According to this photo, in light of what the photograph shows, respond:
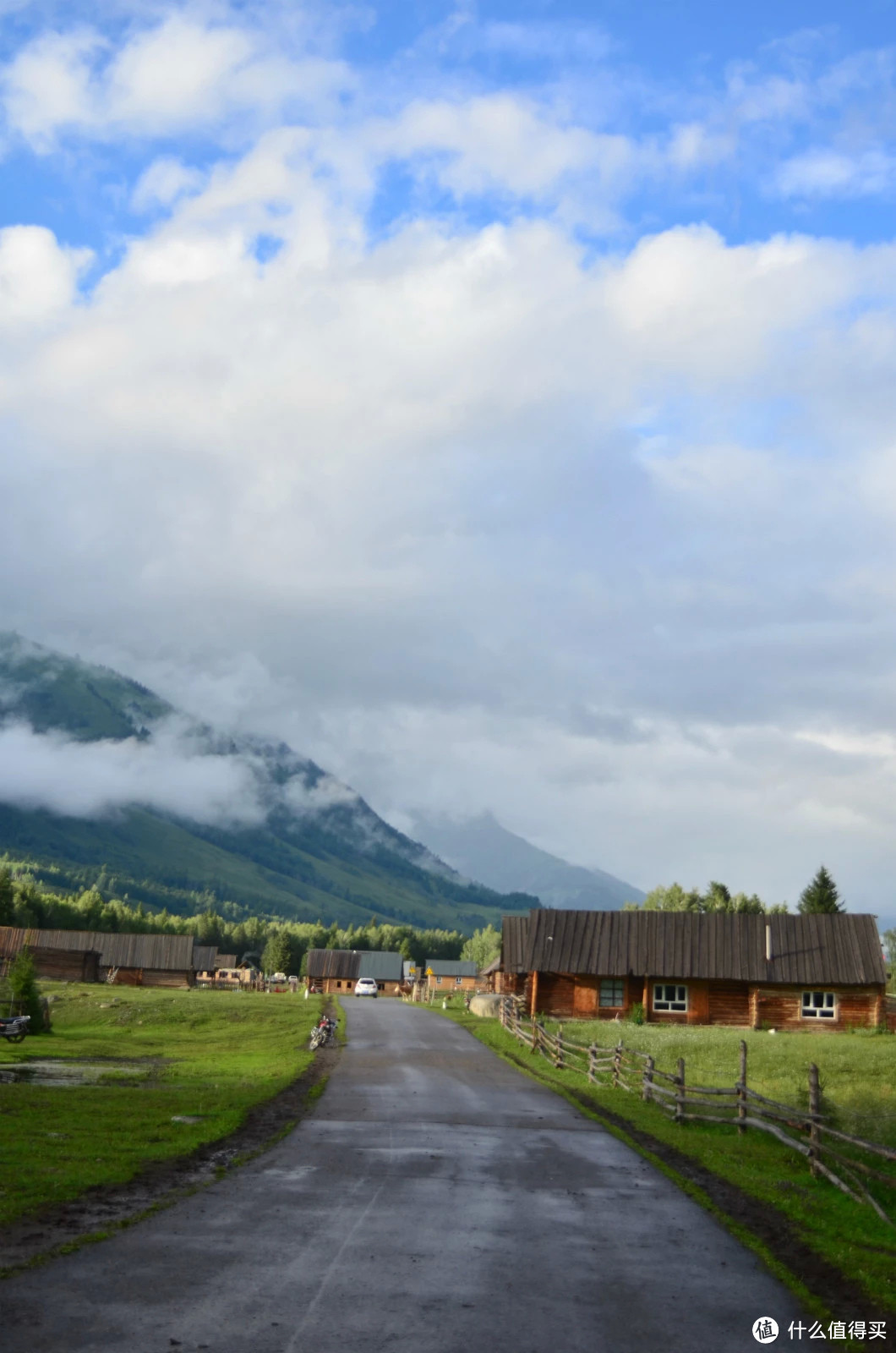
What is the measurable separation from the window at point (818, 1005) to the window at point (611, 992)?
9807 millimetres

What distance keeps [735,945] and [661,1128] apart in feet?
129

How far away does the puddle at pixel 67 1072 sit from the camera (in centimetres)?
2847

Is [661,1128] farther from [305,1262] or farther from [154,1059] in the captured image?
[154,1059]

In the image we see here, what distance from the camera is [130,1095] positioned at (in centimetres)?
2562

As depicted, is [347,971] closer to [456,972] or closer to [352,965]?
[352,965]

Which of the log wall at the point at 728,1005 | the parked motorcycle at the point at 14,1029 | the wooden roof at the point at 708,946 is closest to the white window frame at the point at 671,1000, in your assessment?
the log wall at the point at 728,1005

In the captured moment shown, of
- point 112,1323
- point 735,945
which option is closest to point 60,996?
point 735,945

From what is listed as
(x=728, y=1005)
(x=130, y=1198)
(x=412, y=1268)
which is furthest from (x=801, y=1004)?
(x=412, y=1268)

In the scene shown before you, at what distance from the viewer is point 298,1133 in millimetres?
20922

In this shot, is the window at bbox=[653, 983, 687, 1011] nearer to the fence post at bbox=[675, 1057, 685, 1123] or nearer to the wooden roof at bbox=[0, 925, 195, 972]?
the fence post at bbox=[675, 1057, 685, 1123]

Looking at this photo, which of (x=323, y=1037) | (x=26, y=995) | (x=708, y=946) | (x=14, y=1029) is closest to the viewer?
(x=14, y=1029)

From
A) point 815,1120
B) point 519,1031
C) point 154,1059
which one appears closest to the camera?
point 815,1120

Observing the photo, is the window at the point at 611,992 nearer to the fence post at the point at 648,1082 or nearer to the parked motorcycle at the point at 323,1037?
the parked motorcycle at the point at 323,1037

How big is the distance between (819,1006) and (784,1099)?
35.7m
